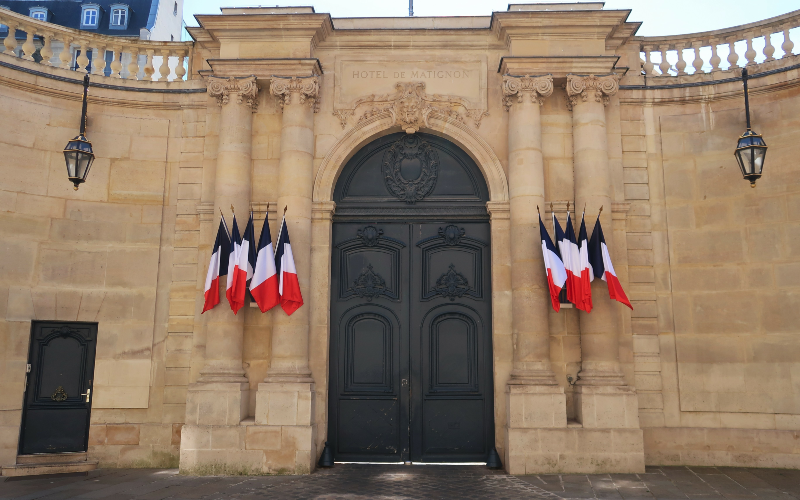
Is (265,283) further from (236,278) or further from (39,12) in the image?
(39,12)

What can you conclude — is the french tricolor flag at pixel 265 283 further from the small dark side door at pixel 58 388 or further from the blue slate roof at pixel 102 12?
the blue slate roof at pixel 102 12

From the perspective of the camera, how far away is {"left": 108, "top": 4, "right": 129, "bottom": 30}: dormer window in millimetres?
29016

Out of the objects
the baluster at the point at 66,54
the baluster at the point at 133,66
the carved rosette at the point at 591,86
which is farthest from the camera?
the baluster at the point at 133,66

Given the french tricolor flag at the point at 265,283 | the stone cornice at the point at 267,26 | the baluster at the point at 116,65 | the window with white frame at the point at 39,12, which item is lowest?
the french tricolor flag at the point at 265,283

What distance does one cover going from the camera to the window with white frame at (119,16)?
29.0m

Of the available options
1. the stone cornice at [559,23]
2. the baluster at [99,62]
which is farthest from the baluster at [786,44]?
the baluster at [99,62]

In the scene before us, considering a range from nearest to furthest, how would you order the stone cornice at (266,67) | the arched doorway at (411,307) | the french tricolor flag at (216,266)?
the french tricolor flag at (216,266), the arched doorway at (411,307), the stone cornice at (266,67)

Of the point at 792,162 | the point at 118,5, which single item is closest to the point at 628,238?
the point at 792,162

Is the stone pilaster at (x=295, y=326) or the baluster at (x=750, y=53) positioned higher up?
the baluster at (x=750, y=53)

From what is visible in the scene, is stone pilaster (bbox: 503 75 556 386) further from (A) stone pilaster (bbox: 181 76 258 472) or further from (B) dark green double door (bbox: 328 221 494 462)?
(A) stone pilaster (bbox: 181 76 258 472)

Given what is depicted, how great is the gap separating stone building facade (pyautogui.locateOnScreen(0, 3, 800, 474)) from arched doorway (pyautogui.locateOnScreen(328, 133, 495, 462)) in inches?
7.5

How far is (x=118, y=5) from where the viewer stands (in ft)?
96.1

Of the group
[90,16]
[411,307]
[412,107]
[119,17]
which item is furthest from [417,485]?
[90,16]

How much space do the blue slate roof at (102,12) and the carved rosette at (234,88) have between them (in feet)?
70.6
